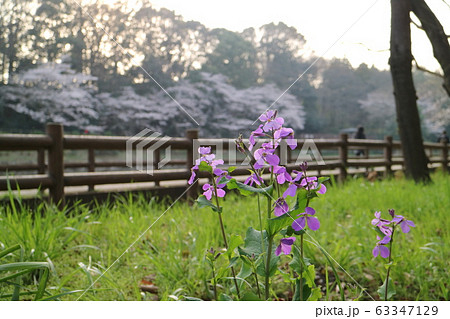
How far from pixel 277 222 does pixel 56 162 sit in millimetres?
2538

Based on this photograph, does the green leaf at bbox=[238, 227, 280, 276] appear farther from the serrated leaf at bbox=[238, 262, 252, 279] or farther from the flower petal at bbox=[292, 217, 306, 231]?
the flower petal at bbox=[292, 217, 306, 231]

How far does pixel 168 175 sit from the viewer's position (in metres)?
3.62

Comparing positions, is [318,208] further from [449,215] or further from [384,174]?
[384,174]

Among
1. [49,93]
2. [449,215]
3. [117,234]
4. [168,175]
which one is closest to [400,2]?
[449,215]

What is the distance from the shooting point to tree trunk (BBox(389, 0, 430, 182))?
14.7 ft

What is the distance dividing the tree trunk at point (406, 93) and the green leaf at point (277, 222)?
4.36 metres

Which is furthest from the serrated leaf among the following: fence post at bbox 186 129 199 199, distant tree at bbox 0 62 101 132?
distant tree at bbox 0 62 101 132

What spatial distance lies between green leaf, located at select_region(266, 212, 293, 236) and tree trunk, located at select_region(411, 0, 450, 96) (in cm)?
339

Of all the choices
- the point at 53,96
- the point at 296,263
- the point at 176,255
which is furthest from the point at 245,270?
the point at 53,96

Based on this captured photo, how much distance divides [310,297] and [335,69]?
4.92 m

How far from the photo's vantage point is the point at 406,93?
460 centimetres

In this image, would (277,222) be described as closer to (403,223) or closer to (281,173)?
(281,173)

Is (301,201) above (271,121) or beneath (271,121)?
beneath

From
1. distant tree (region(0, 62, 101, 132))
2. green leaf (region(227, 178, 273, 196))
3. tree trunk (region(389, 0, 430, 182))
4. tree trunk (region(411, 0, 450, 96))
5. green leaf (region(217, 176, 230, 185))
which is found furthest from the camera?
distant tree (region(0, 62, 101, 132))
